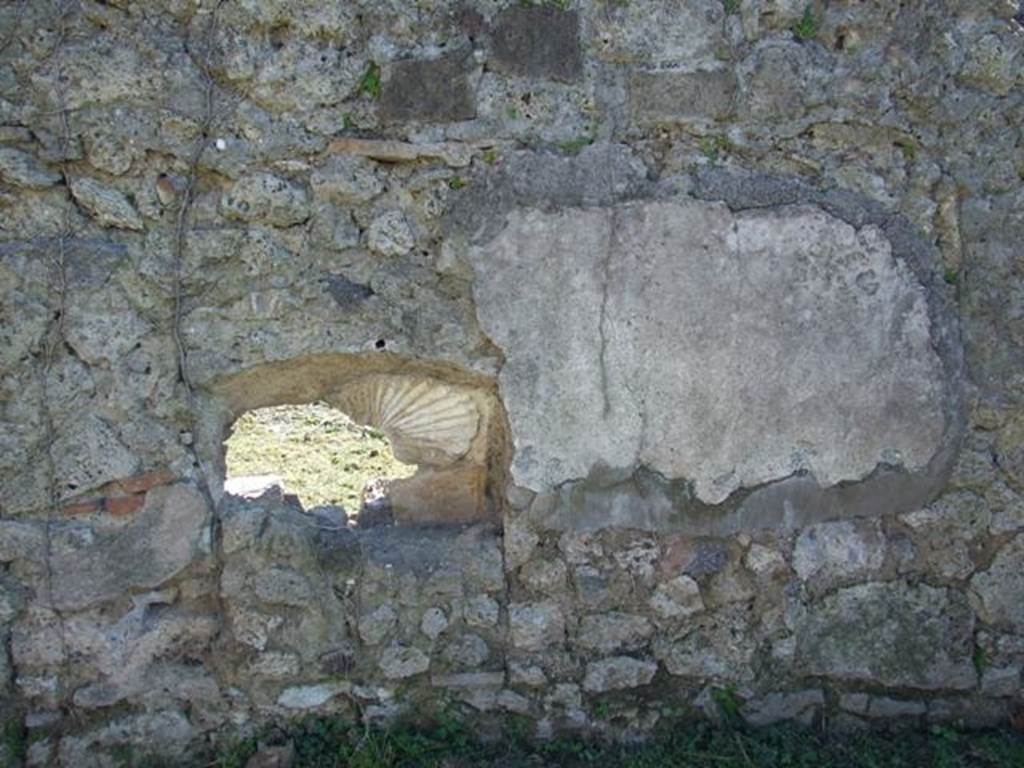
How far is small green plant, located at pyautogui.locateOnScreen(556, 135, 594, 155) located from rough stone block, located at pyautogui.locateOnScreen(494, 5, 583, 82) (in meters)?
0.16

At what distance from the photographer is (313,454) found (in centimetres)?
435

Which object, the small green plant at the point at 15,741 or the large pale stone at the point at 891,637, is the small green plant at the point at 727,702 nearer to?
the large pale stone at the point at 891,637

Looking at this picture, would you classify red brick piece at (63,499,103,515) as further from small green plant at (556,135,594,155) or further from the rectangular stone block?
the rectangular stone block

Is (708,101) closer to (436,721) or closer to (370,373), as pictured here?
(370,373)

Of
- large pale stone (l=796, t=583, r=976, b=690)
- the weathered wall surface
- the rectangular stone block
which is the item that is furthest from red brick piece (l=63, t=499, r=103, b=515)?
large pale stone (l=796, t=583, r=976, b=690)

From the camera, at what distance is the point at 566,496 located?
2709 millimetres

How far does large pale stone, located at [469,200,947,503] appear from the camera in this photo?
261 cm

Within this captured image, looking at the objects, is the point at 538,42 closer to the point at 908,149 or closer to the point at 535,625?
the point at 908,149

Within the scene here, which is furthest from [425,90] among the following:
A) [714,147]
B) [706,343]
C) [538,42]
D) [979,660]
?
[979,660]

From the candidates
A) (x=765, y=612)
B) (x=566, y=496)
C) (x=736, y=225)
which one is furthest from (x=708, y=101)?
(x=765, y=612)

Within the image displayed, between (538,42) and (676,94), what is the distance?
389 millimetres

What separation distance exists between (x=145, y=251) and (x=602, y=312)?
119cm

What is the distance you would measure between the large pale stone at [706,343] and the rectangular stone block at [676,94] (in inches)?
9.4

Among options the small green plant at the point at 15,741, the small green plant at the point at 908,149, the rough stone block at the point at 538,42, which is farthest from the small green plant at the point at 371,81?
the small green plant at the point at 15,741
